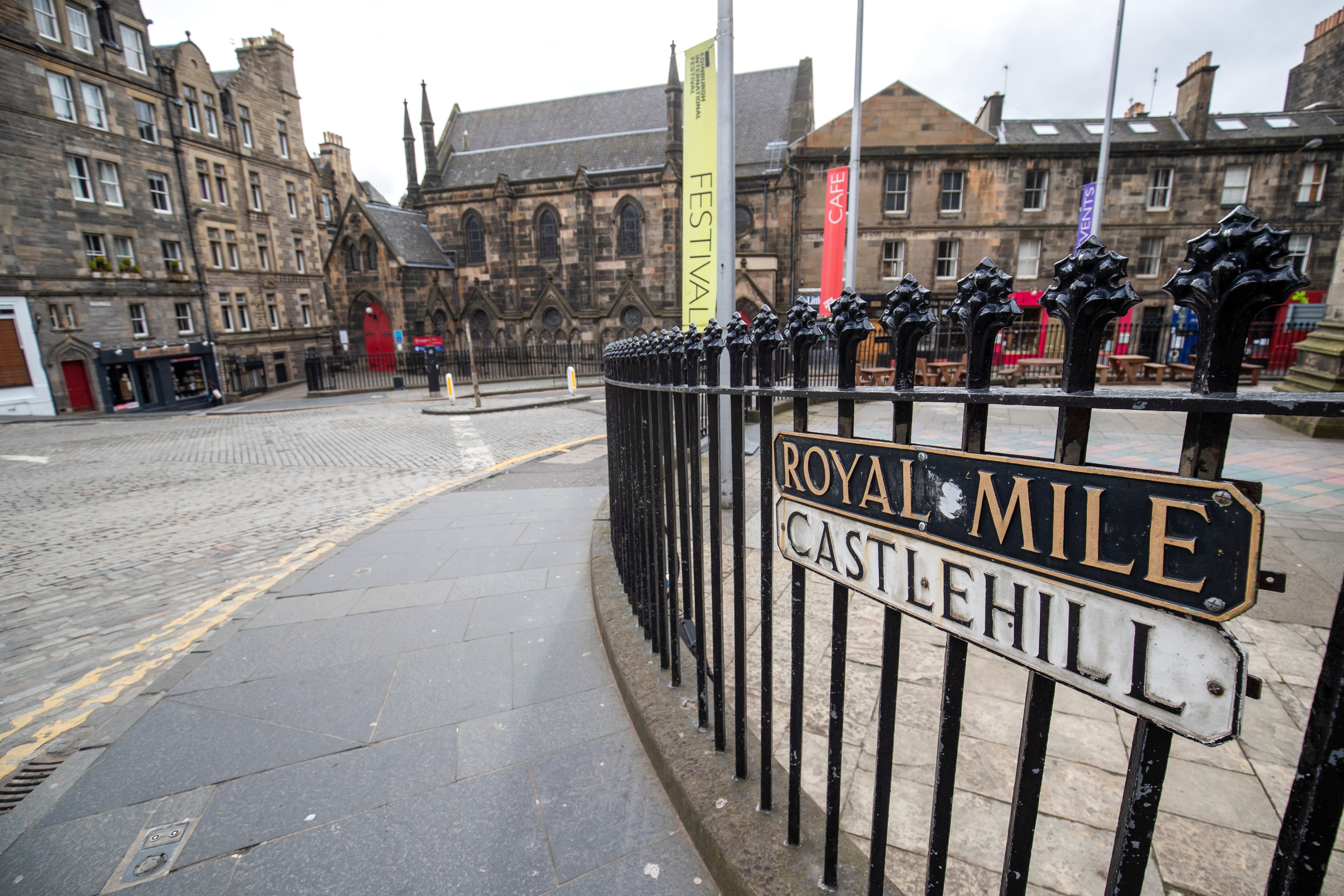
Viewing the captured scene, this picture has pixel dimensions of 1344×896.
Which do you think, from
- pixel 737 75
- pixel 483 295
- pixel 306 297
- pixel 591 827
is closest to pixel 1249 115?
pixel 737 75

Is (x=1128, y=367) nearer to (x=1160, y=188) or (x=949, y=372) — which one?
(x=949, y=372)

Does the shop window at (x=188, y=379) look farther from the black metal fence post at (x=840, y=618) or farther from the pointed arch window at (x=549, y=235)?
the black metal fence post at (x=840, y=618)

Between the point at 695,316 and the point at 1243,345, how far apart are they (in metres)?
5.65

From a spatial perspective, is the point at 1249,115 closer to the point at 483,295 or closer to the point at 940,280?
the point at 940,280

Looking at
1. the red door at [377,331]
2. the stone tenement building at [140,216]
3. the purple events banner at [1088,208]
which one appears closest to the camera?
the purple events banner at [1088,208]

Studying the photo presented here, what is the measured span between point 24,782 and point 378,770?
5.43 feet

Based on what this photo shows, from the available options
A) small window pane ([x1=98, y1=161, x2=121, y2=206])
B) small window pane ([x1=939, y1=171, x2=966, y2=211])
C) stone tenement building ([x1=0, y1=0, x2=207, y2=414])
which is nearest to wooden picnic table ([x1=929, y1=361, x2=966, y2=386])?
small window pane ([x1=939, y1=171, x2=966, y2=211])

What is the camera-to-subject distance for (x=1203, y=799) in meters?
2.01

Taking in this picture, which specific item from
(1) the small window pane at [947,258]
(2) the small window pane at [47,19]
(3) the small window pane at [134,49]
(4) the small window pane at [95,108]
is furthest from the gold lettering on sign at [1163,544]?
(3) the small window pane at [134,49]

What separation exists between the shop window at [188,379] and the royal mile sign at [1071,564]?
3249cm

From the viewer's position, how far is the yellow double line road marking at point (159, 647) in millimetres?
3023

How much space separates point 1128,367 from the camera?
1184 centimetres

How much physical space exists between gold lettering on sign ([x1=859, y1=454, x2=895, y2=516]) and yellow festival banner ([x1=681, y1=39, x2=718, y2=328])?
4337 millimetres

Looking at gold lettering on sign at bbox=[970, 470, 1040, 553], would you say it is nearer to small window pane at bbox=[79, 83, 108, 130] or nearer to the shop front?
the shop front
